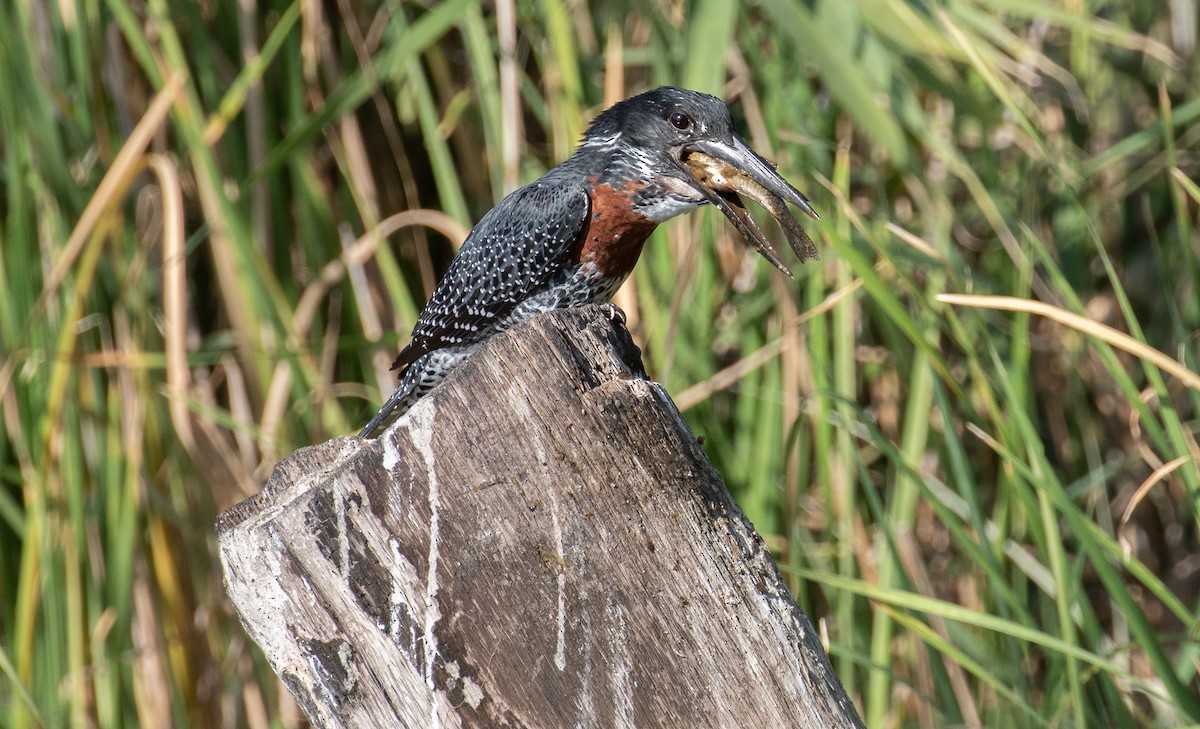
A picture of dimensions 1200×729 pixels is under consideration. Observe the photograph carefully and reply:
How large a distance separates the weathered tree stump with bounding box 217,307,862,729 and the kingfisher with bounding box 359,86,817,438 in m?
0.96

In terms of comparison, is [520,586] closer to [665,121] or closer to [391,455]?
[391,455]

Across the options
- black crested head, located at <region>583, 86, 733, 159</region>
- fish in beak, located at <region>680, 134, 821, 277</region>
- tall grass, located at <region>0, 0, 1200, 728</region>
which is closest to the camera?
fish in beak, located at <region>680, 134, 821, 277</region>

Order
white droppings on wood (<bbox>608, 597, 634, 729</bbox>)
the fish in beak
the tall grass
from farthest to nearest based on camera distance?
the tall grass → the fish in beak → white droppings on wood (<bbox>608, 597, 634, 729</bbox>)

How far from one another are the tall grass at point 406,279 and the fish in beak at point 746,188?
21 cm

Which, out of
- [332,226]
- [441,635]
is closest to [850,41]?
[332,226]

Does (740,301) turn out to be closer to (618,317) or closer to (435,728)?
(618,317)

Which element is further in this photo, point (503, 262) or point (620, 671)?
point (503, 262)

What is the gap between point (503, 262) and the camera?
7.93 ft

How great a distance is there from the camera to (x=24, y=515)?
2.76 m

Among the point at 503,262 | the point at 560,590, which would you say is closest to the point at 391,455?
the point at 560,590

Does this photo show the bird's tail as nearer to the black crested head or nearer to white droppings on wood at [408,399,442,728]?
the black crested head

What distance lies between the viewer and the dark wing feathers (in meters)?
2.35

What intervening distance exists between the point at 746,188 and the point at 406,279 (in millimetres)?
1332

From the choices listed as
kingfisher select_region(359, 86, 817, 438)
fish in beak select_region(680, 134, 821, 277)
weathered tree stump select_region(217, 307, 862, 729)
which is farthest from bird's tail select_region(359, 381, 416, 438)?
weathered tree stump select_region(217, 307, 862, 729)
